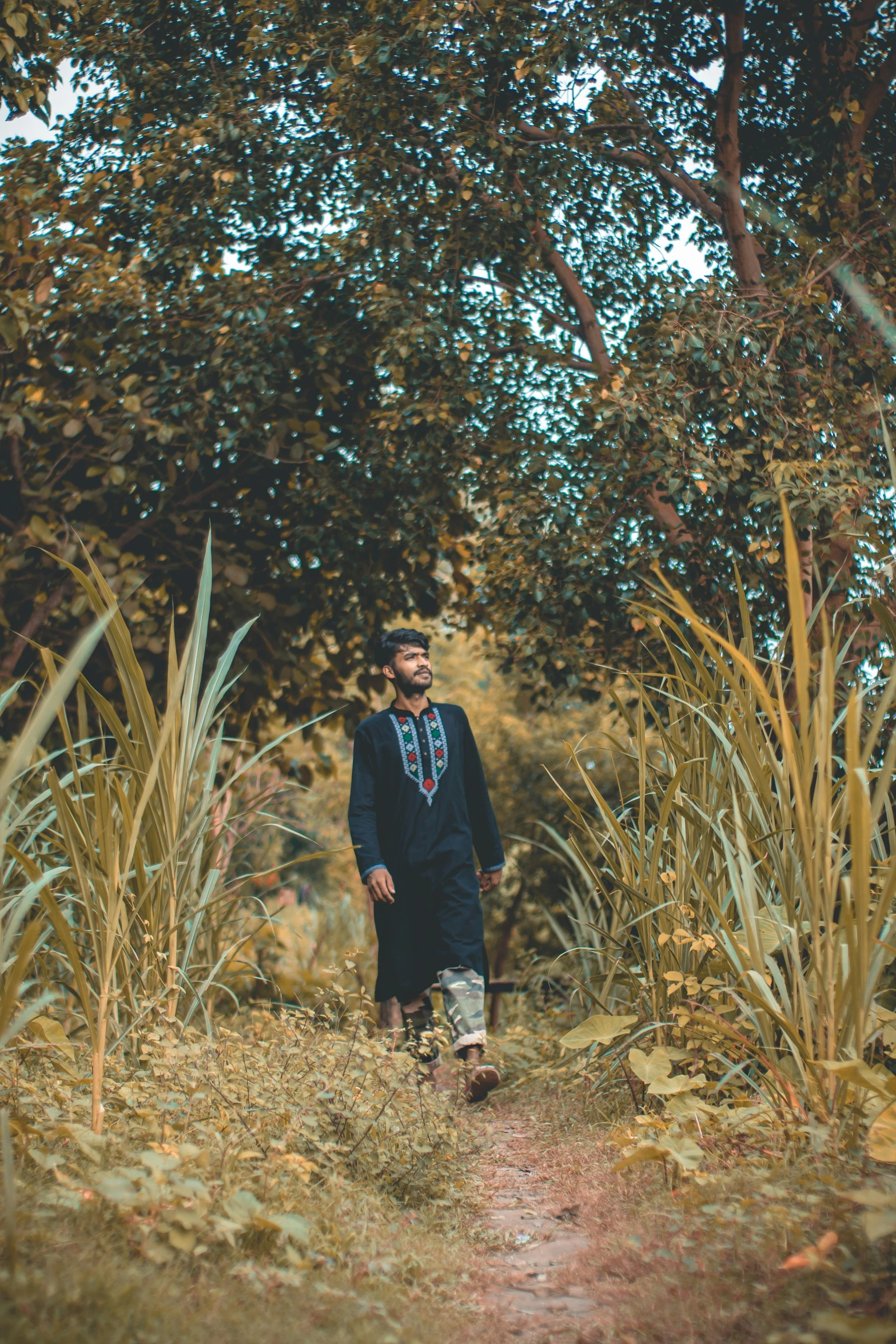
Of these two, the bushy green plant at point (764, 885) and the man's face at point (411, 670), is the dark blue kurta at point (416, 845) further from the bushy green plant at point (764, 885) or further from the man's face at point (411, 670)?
the bushy green plant at point (764, 885)

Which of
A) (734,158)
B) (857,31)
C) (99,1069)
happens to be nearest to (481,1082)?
(99,1069)

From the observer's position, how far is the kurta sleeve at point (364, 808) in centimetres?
332

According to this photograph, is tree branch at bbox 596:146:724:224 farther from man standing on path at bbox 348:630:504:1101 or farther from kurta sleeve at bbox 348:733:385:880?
kurta sleeve at bbox 348:733:385:880

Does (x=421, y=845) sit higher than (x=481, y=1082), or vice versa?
(x=421, y=845)

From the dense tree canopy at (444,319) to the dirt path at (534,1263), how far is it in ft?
7.18

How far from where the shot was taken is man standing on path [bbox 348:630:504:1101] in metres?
3.33

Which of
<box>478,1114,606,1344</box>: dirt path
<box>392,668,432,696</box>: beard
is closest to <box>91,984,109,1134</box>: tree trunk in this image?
<box>478,1114,606,1344</box>: dirt path

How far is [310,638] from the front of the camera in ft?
16.7

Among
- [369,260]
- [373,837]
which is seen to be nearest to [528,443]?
[369,260]

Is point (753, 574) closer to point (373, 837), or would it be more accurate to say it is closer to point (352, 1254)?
point (373, 837)

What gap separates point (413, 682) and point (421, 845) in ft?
1.85

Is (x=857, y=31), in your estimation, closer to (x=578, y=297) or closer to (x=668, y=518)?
(x=578, y=297)

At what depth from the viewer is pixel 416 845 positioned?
3.45 meters

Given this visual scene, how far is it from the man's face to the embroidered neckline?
94 mm
